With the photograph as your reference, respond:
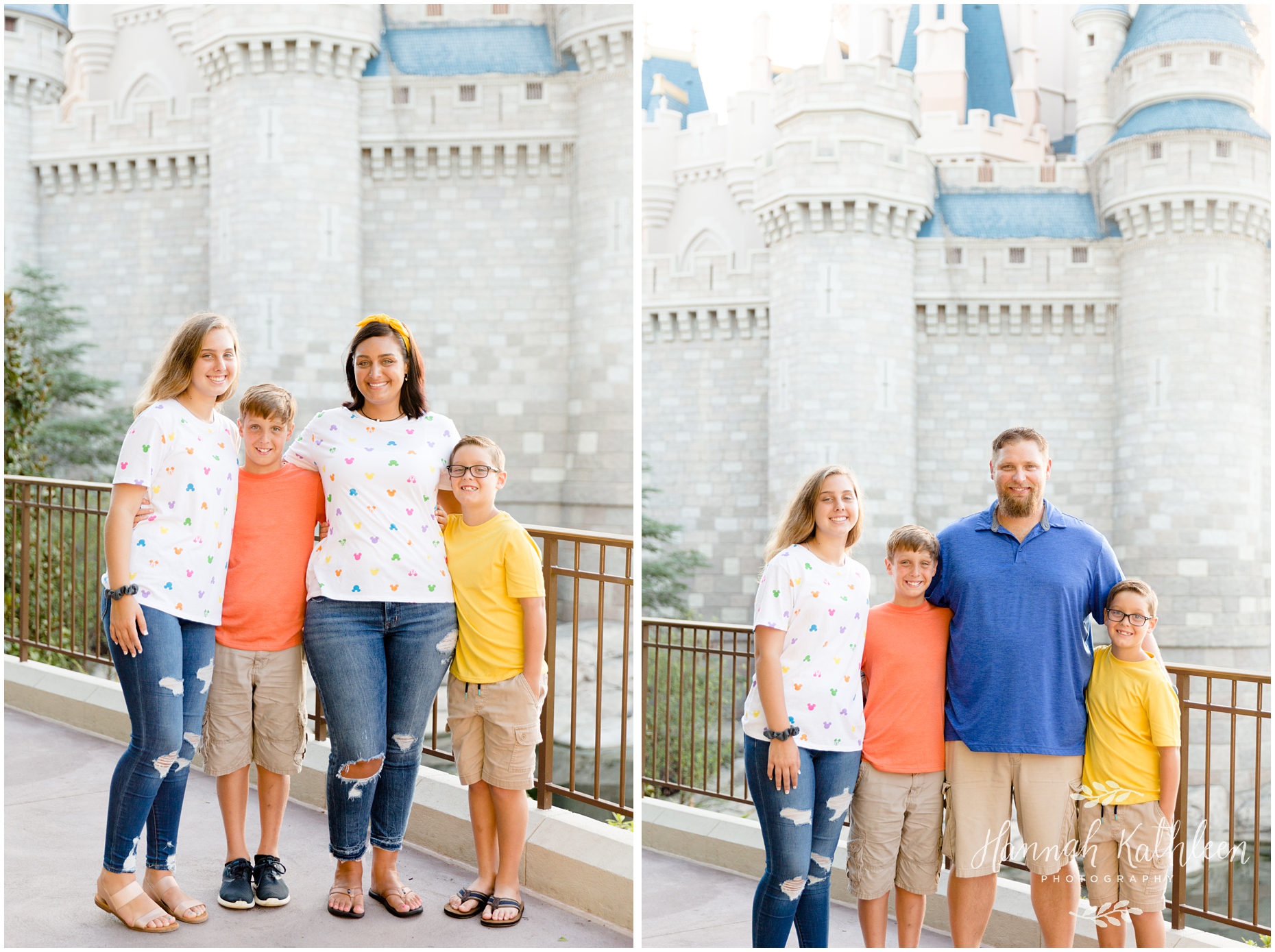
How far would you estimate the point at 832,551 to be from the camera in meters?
1.68

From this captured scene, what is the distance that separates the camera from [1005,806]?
165cm

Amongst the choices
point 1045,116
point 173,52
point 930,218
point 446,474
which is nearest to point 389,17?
point 173,52

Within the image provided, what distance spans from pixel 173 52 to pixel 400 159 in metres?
3.97

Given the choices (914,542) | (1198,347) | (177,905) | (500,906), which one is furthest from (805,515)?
(1198,347)

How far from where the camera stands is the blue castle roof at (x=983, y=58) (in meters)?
12.9

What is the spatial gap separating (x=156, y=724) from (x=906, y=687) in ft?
4.36

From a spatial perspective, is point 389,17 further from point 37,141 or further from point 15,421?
point 15,421

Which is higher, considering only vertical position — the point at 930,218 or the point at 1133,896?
the point at 930,218

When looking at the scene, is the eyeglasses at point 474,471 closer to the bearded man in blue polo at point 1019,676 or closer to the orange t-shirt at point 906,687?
the orange t-shirt at point 906,687

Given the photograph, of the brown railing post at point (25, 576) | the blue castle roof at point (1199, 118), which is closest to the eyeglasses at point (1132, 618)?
the brown railing post at point (25, 576)

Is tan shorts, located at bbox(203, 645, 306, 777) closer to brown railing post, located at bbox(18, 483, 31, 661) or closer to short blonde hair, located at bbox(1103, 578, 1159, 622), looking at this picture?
short blonde hair, located at bbox(1103, 578, 1159, 622)

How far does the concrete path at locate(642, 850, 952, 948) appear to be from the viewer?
7.09 ft

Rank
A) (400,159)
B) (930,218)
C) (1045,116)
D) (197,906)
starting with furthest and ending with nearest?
(1045,116)
(930,218)
(400,159)
(197,906)

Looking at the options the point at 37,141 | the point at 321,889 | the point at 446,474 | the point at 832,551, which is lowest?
the point at 321,889
